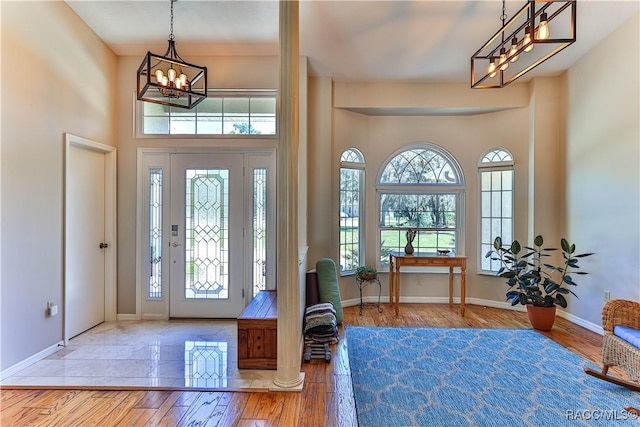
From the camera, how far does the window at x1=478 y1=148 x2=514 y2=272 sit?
4.62 metres

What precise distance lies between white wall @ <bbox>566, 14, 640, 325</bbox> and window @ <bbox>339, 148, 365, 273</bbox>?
9.00 ft

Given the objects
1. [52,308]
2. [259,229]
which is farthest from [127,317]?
[259,229]

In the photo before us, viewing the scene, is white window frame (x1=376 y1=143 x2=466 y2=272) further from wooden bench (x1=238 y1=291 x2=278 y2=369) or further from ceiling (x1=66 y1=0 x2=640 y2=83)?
wooden bench (x1=238 y1=291 x2=278 y2=369)

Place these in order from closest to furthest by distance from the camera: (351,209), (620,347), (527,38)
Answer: (527,38) → (620,347) → (351,209)

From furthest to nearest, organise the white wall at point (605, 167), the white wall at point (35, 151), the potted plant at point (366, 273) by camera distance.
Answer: the potted plant at point (366, 273) < the white wall at point (605, 167) < the white wall at point (35, 151)

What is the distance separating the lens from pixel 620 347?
2457mm

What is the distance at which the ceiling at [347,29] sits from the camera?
10.1 ft

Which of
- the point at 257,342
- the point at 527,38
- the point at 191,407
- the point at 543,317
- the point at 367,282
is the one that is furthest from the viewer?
the point at 367,282

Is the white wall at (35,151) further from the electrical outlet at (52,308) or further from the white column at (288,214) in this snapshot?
the white column at (288,214)

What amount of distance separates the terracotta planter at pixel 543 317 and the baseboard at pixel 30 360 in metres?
5.15

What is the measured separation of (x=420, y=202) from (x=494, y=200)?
1.07 m

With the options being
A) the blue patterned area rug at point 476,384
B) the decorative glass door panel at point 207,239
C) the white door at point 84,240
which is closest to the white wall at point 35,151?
the white door at point 84,240

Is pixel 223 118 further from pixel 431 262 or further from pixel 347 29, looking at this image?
pixel 431 262

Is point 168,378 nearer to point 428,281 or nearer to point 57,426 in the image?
point 57,426
